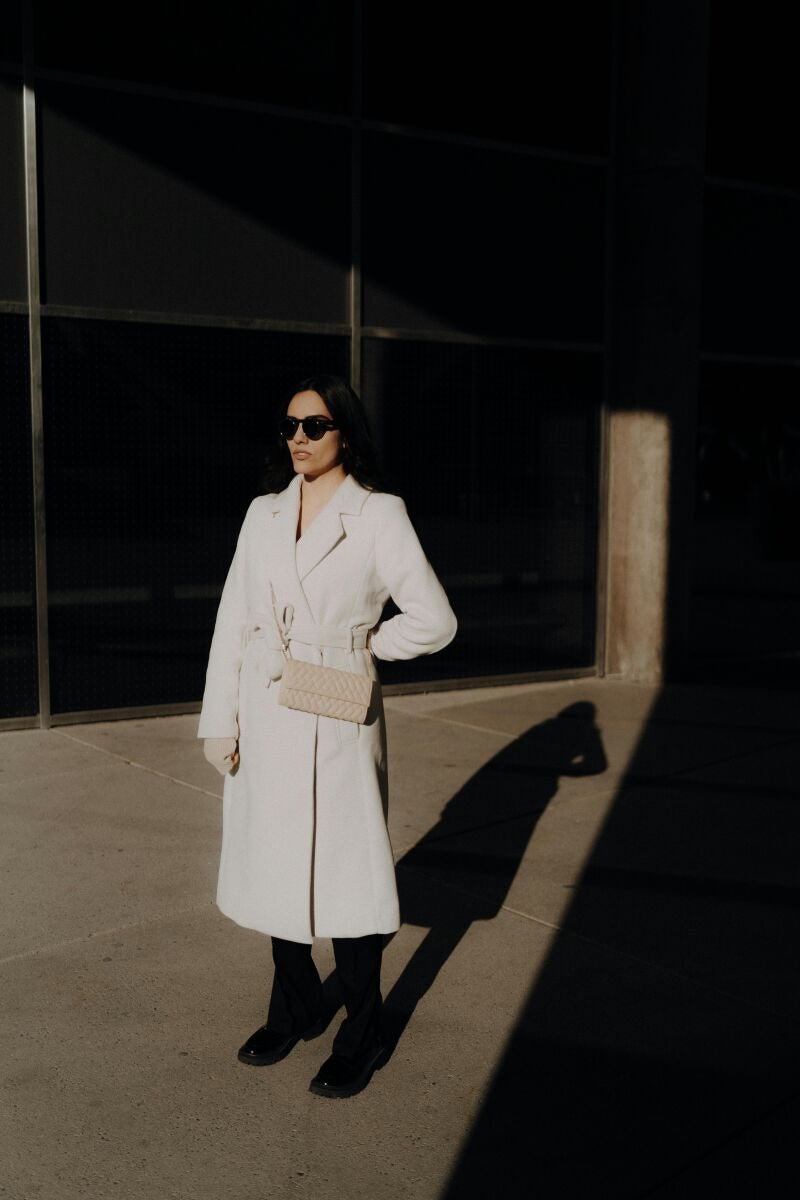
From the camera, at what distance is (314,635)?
3305 mm

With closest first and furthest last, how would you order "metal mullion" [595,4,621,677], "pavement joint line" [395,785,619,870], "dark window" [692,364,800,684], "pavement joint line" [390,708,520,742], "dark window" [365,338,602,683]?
"pavement joint line" [395,785,619,870] < "pavement joint line" [390,708,520,742] < "dark window" [365,338,602,683] < "metal mullion" [595,4,621,677] < "dark window" [692,364,800,684]

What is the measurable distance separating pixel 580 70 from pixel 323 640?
719 centimetres

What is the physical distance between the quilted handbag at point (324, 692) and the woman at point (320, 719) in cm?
6

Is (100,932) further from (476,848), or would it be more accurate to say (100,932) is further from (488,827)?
(488,827)

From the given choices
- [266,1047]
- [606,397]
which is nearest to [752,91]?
[606,397]

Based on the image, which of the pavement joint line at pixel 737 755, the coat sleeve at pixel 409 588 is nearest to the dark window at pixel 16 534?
the pavement joint line at pixel 737 755

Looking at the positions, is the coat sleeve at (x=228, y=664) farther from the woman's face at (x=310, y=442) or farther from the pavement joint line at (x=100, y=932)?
the pavement joint line at (x=100, y=932)

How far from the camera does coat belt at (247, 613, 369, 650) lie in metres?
3.30

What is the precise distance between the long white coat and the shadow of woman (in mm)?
576

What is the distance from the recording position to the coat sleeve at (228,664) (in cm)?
338

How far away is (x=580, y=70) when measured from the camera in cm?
914

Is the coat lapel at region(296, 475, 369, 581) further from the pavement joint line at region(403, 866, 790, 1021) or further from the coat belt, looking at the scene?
the pavement joint line at region(403, 866, 790, 1021)

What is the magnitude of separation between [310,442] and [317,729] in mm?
750

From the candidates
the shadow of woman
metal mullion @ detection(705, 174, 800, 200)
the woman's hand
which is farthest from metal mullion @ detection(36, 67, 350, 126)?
the woman's hand
